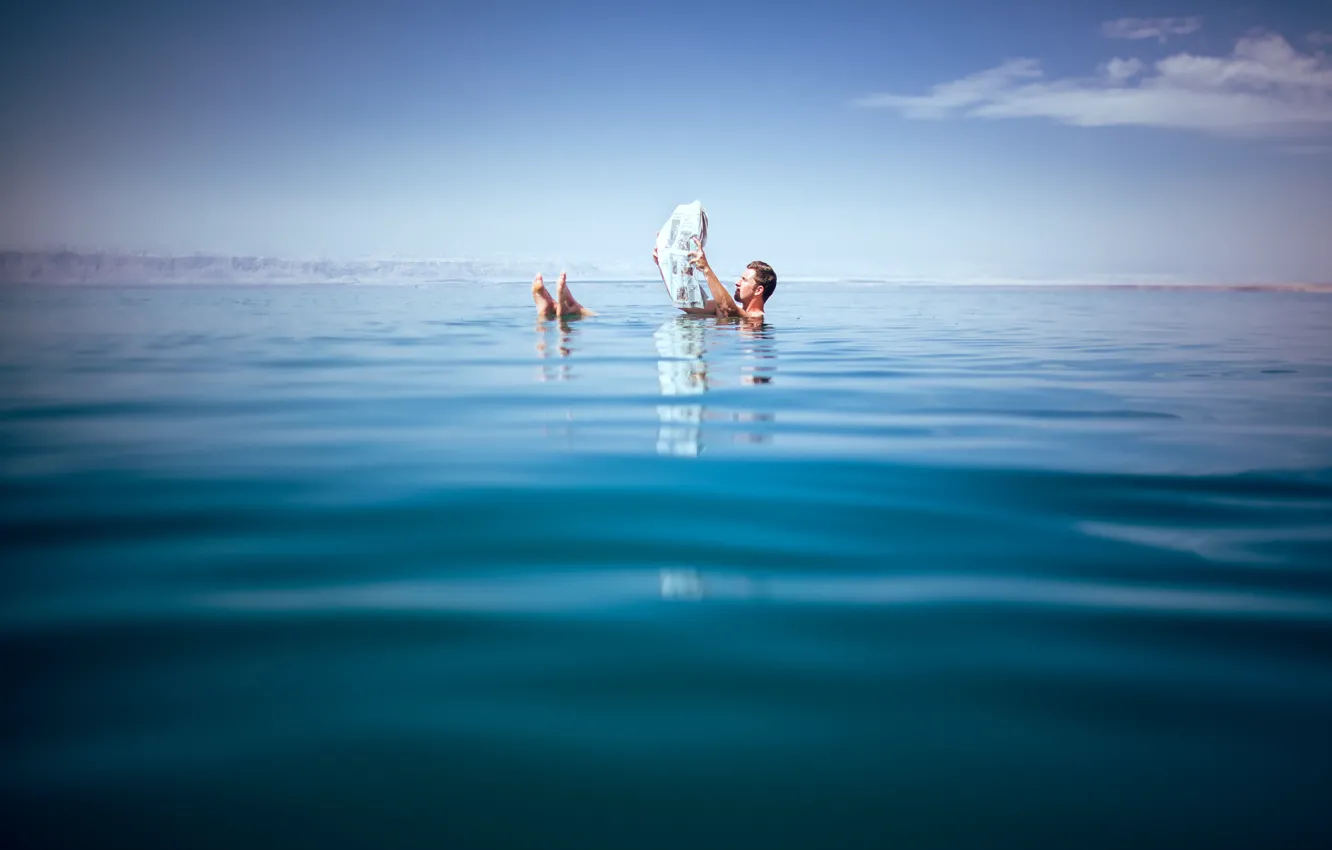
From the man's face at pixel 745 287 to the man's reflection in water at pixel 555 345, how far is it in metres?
2.64

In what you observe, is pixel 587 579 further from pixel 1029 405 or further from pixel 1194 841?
pixel 1029 405

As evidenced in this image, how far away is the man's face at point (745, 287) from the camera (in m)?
12.2

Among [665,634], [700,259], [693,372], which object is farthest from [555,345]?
[665,634]

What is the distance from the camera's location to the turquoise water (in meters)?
1.35

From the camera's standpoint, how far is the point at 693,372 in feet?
23.1

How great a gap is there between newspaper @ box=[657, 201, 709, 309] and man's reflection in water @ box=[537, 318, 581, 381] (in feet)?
5.44

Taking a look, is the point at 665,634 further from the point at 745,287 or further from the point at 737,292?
the point at 737,292

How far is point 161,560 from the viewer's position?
2.46 meters

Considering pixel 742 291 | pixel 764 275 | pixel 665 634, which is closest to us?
pixel 665 634

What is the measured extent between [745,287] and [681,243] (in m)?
1.94

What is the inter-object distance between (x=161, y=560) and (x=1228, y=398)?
6.85 m

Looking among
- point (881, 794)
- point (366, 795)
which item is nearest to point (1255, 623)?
point (881, 794)

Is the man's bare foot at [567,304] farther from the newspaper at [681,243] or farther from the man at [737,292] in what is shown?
the newspaper at [681,243]

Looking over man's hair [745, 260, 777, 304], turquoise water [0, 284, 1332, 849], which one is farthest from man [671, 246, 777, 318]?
turquoise water [0, 284, 1332, 849]
